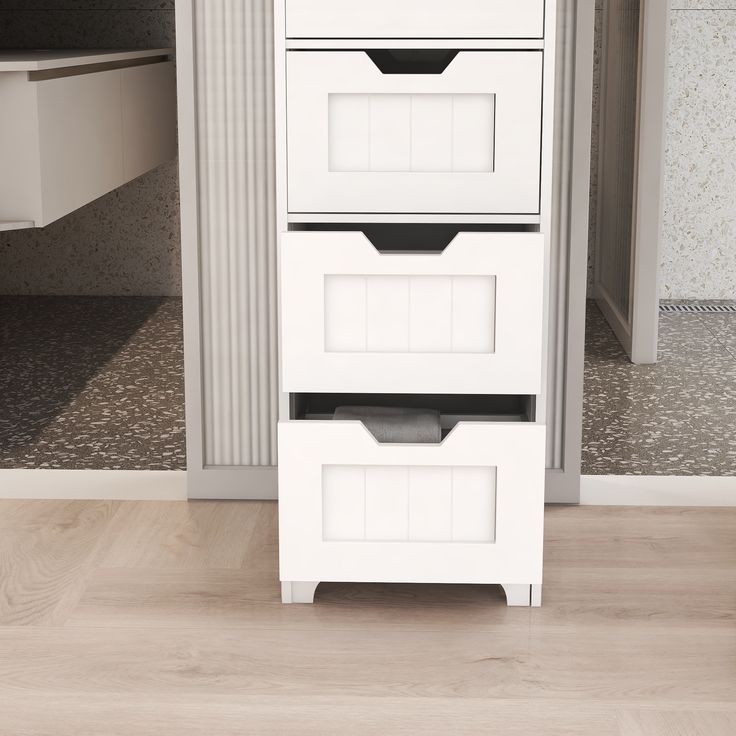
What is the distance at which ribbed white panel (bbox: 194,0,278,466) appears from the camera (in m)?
1.70

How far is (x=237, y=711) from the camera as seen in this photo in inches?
47.1

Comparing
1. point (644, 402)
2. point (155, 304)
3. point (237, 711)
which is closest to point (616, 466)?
point (644, 402)

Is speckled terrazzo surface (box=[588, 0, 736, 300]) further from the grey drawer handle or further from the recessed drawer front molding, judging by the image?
the recessed drawer front molding

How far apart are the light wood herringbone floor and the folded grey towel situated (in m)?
0.22

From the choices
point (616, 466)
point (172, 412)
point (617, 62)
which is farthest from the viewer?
point (617, 62)

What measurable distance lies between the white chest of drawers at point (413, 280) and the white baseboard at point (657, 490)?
1.52ft

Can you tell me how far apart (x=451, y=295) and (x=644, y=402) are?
1.11 meters

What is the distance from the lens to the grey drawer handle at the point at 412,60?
158 cm

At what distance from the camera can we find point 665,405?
2.35 meters

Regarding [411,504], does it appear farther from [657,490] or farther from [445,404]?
[657,490]

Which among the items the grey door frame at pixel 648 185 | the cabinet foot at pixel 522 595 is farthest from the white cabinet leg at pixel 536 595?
the grey door frame at pixel 648 185

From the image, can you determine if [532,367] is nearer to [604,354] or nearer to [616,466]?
[616,466]

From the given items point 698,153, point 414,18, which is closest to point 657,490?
point 414,18

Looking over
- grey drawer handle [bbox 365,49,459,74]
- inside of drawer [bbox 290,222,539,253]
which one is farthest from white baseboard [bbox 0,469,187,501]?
grey drawer handle [bbox 365,49,459,74]
